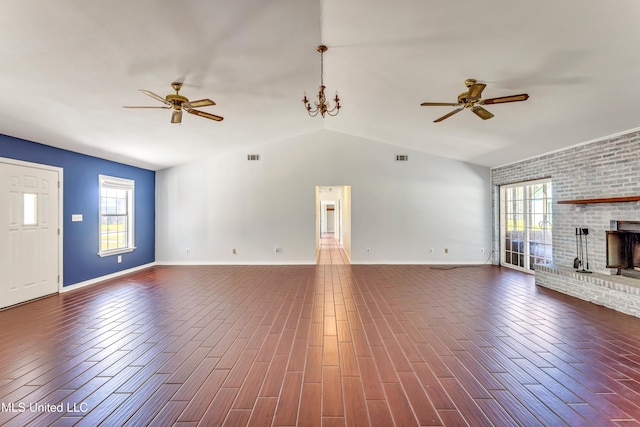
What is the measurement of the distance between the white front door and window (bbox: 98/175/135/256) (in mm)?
978

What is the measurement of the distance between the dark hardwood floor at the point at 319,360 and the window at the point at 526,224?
157cm

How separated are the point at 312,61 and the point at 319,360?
Result: 3470 millimetres

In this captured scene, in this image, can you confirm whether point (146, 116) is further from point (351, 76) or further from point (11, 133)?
point (351, 76)

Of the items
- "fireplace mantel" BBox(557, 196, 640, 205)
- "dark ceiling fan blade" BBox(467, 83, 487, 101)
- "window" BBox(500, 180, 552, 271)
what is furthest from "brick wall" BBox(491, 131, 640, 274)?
"dark ceiling fan blade" BBox(467, 83, 487, 101)

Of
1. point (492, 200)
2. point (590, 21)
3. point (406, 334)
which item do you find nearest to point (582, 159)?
point (492, 200)

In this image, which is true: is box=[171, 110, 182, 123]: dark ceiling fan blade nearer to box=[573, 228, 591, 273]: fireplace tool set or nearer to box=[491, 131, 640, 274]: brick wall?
box=[491, 131, 640, 274]: brick wall

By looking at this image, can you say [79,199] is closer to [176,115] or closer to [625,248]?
[176,115]

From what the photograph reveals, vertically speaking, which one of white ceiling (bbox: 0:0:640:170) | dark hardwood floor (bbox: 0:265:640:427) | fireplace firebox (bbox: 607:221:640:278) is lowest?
dark hardwood floor (bbox: 0:265:640:427)

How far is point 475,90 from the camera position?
304 centimetres

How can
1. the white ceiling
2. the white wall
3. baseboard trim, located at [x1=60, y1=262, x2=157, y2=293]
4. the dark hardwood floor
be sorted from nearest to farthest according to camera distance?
the dark hardwood floor
the white ceiling
baseboard trim, located at [x1=60, y1=262, x2=157, y2=293]
the white wall

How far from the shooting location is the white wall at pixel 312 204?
277 inches

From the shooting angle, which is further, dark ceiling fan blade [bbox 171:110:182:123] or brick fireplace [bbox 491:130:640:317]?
brick fireplace [bbox 491:130:640:317]

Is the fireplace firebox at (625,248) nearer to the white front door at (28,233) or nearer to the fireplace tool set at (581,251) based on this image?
the fireplace tool set at (581,251)

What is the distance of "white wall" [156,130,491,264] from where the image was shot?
704 centimetres
